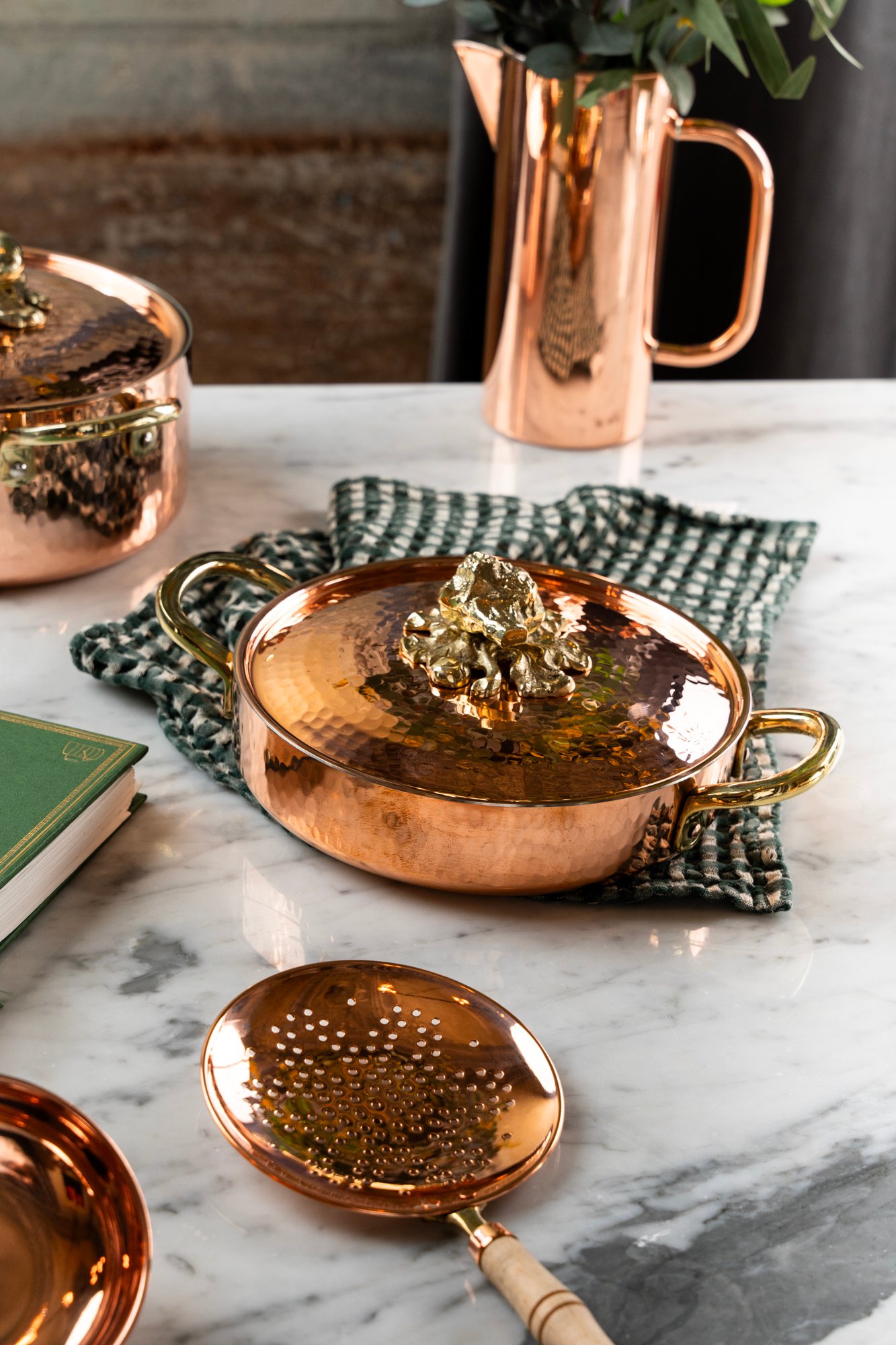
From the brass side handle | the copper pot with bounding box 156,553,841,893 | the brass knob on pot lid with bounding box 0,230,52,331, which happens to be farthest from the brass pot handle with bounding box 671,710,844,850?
the brass knob on pot lid with bounding box 0,230,52,331

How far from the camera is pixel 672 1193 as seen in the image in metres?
0.54

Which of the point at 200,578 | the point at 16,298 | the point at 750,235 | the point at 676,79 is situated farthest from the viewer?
the point at 750,235

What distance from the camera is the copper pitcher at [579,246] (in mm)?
1053

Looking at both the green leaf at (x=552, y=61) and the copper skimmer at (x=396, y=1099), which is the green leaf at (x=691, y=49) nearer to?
the green leaf at (x=552, y=61)

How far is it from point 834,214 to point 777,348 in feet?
0.62

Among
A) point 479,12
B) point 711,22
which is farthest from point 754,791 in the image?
point 479,12

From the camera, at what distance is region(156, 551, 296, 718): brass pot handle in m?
0.73

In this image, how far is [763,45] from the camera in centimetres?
98

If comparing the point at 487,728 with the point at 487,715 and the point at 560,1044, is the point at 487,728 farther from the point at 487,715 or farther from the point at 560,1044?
the point at 560,1044

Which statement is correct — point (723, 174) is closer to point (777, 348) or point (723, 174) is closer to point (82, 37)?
point (777, 348)

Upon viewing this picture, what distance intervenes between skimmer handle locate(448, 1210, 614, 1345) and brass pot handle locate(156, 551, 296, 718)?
322 millimetres

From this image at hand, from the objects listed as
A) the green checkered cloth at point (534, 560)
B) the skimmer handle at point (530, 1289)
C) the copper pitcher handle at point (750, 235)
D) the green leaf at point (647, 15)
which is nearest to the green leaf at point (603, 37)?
the green leaf at point (647, 15)

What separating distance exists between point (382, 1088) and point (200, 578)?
0.36 metres

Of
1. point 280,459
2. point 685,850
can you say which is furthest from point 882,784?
point 280,459
